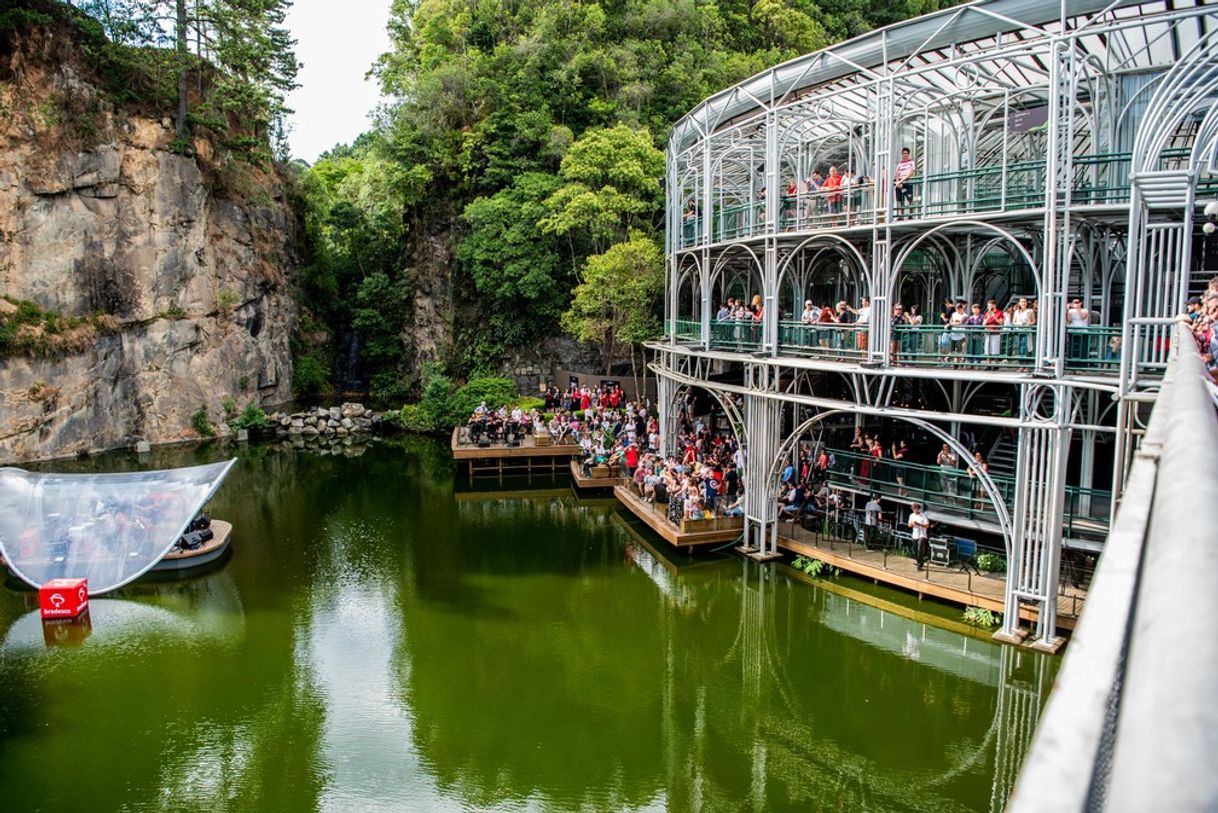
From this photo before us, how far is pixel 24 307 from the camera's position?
101 feet

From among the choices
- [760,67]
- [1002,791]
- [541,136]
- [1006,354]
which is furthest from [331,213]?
[1002,791]

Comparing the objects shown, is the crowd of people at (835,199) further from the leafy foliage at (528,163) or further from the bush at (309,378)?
the bush at (309,378)

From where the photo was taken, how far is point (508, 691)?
47.4ft

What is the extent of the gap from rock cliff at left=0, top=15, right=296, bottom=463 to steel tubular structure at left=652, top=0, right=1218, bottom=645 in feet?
70.2

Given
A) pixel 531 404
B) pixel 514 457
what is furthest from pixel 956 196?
pixel 531 404

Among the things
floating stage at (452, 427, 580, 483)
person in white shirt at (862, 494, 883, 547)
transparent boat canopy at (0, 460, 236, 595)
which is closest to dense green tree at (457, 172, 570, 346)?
floating stage at (452, 427, 580, 483)

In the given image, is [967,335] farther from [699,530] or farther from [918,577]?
[699,530]

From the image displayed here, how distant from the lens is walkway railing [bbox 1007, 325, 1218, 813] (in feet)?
2.86

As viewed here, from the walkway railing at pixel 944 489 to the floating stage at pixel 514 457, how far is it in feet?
40.3

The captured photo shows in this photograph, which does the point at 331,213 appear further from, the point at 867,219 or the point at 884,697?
the point at 884,697

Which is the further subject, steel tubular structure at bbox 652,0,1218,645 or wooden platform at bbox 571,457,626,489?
wooden platform at bbox 571,457,626,489

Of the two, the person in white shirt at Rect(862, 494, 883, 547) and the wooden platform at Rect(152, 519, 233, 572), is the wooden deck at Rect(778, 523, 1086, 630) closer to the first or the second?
the person in white shirt at Rect(862, 494, 883, 547)

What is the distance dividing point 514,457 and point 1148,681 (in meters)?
29.6

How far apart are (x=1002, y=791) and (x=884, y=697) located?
104 inches
